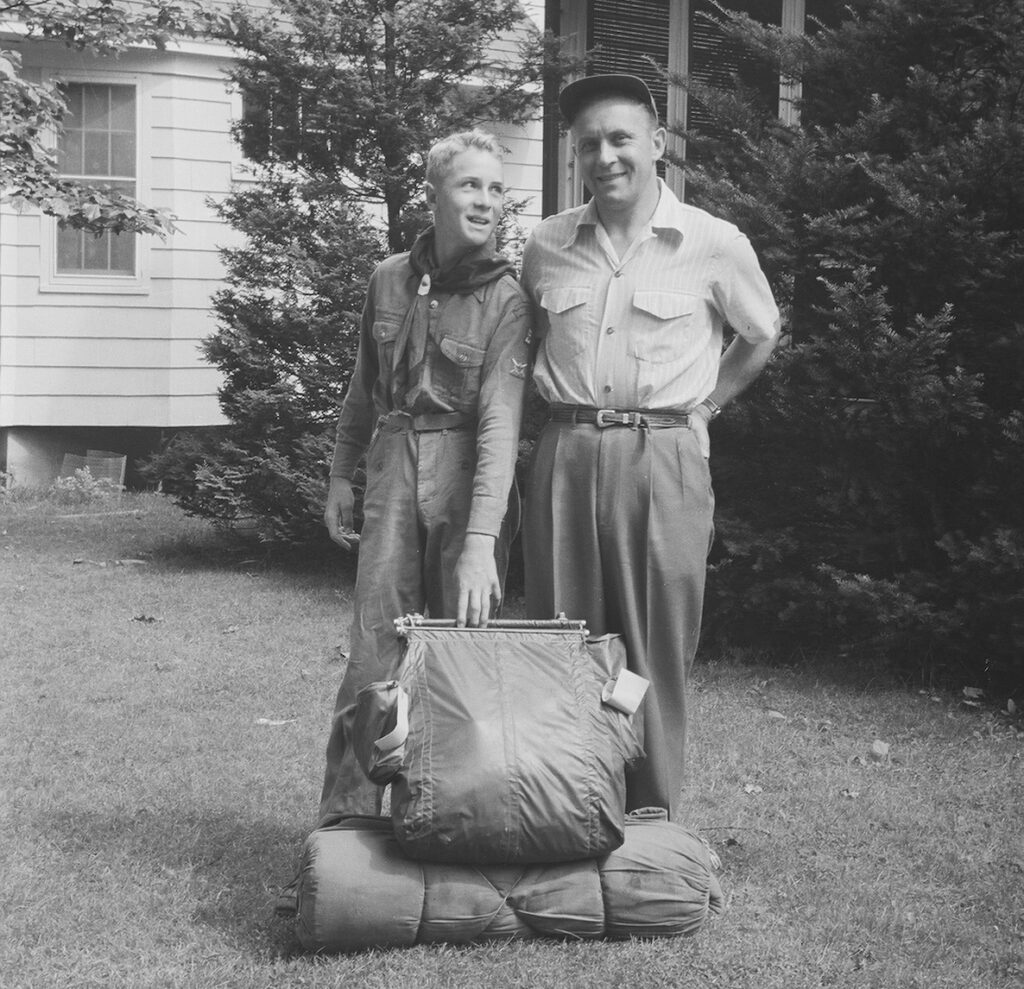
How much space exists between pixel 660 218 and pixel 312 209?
6659 mm

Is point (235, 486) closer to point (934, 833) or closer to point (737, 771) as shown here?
point (737, 771)

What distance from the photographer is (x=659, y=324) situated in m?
3.91

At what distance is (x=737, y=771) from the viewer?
5.62 meters

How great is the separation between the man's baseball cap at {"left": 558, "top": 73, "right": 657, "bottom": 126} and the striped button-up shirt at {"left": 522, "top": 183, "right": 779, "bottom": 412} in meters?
0.28

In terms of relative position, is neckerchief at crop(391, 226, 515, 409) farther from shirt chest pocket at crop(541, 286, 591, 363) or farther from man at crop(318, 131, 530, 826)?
shirt chest pocket at crop(541, 286, 591, 363)

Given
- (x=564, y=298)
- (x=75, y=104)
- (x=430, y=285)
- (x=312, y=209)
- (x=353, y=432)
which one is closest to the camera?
(x=564, y=298)

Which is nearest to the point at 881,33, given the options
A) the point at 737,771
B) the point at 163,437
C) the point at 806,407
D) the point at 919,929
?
the point at 806,407

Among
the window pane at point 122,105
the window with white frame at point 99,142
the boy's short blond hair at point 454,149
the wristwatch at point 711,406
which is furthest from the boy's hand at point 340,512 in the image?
the window pane at point 122,105

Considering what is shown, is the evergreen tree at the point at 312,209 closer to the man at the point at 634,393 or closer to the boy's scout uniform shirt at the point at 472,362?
the boy's scout uniform shirt at the point at 472,362

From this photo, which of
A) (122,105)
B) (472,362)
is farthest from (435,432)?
(122,105)

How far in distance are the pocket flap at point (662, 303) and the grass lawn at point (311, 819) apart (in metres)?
1.68

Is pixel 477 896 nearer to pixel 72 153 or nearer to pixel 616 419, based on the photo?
pixel 616 419

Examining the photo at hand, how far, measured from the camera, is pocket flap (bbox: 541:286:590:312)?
3955 mm

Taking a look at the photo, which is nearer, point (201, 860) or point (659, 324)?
point (659, 324)
